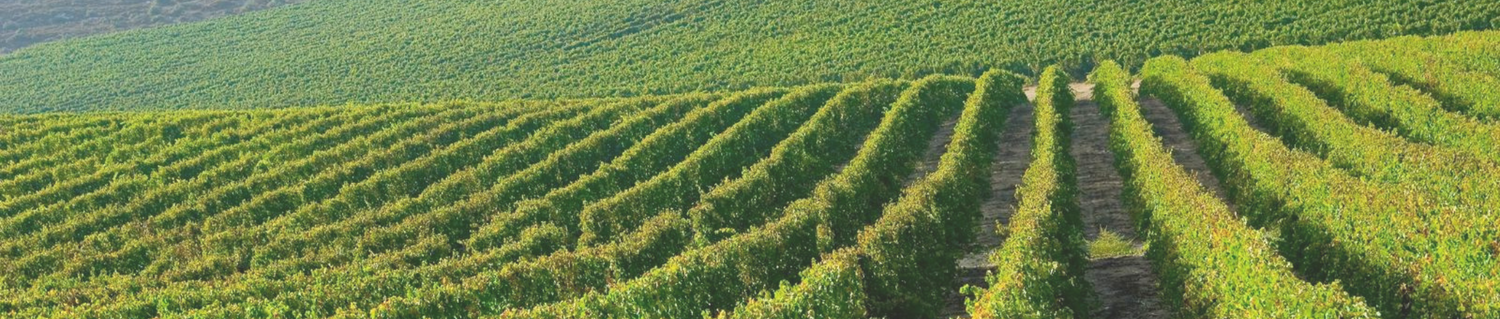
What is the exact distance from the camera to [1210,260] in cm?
1970

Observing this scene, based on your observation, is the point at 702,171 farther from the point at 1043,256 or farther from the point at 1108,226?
the point at 1043,256

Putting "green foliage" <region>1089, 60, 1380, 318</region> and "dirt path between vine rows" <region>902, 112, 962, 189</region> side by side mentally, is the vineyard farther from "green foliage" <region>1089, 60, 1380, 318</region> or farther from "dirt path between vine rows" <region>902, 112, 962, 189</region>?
"dirt path between vine rows" <region>902, 112, 962, 189</region>

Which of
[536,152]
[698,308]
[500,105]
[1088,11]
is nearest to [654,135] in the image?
Result: [536,152]

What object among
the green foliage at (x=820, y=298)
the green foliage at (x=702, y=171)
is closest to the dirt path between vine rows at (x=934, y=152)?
the green foliage at (x=702, y=171)

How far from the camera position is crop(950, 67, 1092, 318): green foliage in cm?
1772

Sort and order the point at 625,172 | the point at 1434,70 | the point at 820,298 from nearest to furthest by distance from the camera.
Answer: the point at 820,298
the point at 625,172
the point at 1434,70

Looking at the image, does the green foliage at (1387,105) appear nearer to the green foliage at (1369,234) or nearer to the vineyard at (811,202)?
the vineyard at (811,202)

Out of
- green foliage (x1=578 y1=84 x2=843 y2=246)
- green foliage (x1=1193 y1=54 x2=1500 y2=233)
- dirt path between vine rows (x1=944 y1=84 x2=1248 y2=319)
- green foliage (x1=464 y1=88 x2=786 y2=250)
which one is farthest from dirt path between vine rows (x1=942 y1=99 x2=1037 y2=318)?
green foliage (x1=464 y1=88 x2=786 y2=250)

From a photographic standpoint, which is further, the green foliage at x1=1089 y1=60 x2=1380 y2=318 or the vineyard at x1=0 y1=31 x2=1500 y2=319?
the vineyard at x1=0 y1=31 x2=1500 y2=319

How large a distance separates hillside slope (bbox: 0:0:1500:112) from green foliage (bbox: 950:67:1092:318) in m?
→ 38.6

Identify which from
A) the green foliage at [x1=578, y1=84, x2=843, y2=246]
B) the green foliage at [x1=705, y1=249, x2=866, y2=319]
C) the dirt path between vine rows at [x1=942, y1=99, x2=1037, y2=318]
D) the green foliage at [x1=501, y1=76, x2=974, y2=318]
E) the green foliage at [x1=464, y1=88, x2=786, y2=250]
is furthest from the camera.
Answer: the green foliage at [x1=464, y1=88, x2=786, y2=250]

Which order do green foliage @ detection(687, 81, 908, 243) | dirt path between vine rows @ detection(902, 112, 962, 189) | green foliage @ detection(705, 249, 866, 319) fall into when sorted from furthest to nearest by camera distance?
dirt path between vine rows @ detection(902, 112, 962, 189) → green foliage @ detection(687, 81, 908, 243) → green foliage @ detection(705, 249, 866, 319)

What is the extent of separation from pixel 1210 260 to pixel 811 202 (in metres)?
10.1

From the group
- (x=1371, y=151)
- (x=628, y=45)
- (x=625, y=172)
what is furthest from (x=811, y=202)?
(x=628, y=45)
